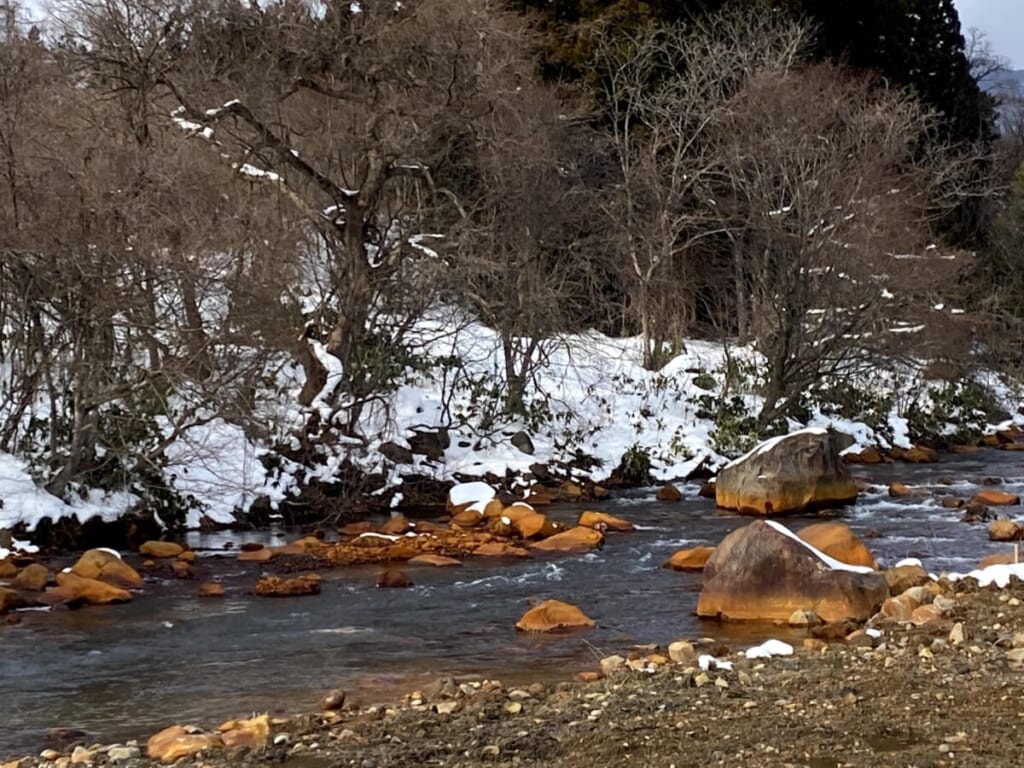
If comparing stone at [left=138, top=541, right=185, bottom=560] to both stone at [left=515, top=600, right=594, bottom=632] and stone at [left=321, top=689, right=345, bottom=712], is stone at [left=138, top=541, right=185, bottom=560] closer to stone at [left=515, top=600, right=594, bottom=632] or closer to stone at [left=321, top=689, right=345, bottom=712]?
stone at [left=515, top=600, right=594, bottom=632]

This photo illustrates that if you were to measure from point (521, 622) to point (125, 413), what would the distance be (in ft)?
24.6

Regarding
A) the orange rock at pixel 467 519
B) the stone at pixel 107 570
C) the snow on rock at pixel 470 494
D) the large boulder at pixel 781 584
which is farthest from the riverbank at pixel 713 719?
the snow on rock at pixel 470 494

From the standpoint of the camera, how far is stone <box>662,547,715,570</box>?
1364 centimetres

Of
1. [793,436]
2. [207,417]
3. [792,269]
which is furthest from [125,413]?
[792,269]

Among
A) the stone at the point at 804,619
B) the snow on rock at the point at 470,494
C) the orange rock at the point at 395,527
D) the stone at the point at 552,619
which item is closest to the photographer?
the stone at the point at 804,619

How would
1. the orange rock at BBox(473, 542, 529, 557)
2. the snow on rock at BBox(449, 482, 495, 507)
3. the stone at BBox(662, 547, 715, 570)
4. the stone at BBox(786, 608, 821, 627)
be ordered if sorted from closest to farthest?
the stone at BBox(786, 608, 821, 627), the stone at BBox(662, 547, 715, 570), the orange rock at BBox(473, 542, 529, 557), the snow on rock at BBox(449, 482, 495, 507)

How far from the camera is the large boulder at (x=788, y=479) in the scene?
17891mm

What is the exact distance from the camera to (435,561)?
14.4 m

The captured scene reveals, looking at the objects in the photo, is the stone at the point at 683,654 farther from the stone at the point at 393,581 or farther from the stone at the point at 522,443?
the stone at the point at 522,443

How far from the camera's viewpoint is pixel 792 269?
23.5 meters

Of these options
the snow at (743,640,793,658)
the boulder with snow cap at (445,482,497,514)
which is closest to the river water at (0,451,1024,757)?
the snow at (743,640,793,658)

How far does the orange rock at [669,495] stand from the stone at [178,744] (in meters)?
12.6

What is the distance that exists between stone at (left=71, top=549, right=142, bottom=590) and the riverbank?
5.61 m

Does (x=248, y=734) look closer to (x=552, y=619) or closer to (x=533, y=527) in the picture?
(x=552, y=619)
